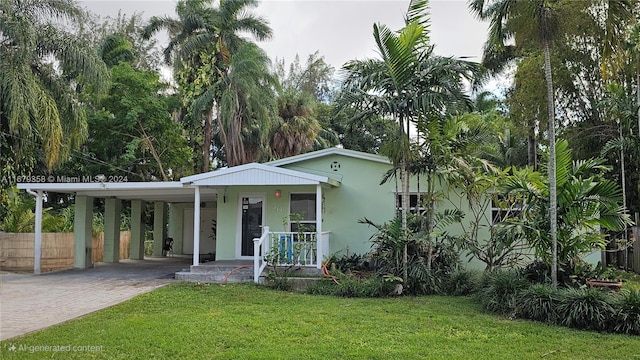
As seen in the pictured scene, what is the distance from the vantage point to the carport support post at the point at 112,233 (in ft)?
52.1

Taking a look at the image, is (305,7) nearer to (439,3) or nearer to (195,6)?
(439,3)

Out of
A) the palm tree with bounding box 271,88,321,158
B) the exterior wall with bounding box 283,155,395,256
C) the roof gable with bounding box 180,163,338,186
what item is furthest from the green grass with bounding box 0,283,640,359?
the palm tree with bounding box 271,88,321,158

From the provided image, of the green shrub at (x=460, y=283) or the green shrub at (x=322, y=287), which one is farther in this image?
the green shrub at (x=322, y=287)

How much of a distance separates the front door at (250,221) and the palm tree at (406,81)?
4.35 meters

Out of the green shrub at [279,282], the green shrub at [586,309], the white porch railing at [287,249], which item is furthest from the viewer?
the white porch railing at [287,249]

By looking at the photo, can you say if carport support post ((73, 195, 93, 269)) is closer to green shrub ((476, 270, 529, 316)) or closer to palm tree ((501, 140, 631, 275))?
green shrub ((476, 270, 529, 316))

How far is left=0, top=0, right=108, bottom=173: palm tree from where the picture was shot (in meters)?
9.62

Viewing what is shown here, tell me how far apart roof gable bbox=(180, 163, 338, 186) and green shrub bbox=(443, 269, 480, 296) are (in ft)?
11.3

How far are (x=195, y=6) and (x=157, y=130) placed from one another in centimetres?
621

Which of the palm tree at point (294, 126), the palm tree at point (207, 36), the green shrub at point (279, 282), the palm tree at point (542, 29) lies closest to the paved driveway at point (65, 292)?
the green shrub at point (279, 282)

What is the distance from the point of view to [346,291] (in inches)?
366

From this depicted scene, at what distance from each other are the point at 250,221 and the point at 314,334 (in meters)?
7.03

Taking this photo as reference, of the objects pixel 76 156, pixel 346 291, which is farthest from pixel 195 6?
pixel 346 291

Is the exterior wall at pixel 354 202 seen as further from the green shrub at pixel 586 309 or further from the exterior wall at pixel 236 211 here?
the green shrub at pixel 586 309
